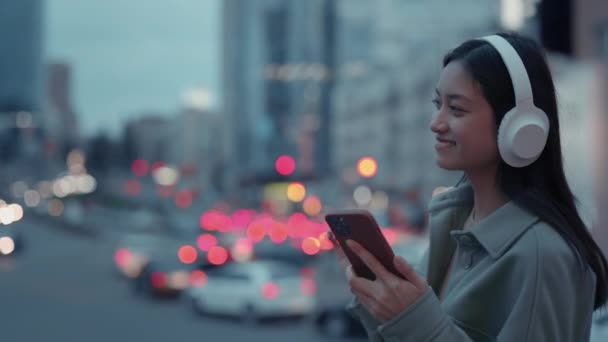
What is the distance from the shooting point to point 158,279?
1859 centimetres

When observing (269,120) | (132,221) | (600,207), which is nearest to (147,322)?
(600,207)

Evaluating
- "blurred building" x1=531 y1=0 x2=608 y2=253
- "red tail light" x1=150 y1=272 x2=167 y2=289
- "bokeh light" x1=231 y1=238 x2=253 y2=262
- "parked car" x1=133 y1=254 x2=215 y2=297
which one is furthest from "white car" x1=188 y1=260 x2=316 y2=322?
"blurred building" x1=531 y1=0 x2=608 y2=253

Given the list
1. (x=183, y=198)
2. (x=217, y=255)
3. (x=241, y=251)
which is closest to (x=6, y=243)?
(x=217, y=255)

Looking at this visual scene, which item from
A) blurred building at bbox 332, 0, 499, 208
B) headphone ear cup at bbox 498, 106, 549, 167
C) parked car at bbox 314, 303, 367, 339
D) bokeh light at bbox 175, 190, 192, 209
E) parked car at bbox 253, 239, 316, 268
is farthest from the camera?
bokeh light at bbox 175, 190, 192, 209

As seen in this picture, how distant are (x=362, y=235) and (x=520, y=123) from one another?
1.11ft

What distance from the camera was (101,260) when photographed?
90.8 feet

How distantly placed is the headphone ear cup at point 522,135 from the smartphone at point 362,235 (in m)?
0.29

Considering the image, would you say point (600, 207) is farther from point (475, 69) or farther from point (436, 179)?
point (436, 179)

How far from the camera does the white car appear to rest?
14.5 m

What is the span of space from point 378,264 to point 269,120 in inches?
4150

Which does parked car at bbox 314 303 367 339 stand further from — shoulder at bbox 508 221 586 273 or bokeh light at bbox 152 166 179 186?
bokeh light at bbox 152 166 179 186

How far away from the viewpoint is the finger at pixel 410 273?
4.43 ft

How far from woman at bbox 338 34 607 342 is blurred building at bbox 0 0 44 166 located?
41.1 m

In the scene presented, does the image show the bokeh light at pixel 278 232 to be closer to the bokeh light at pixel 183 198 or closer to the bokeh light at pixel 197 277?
the bokeh light at pixel 197 277
